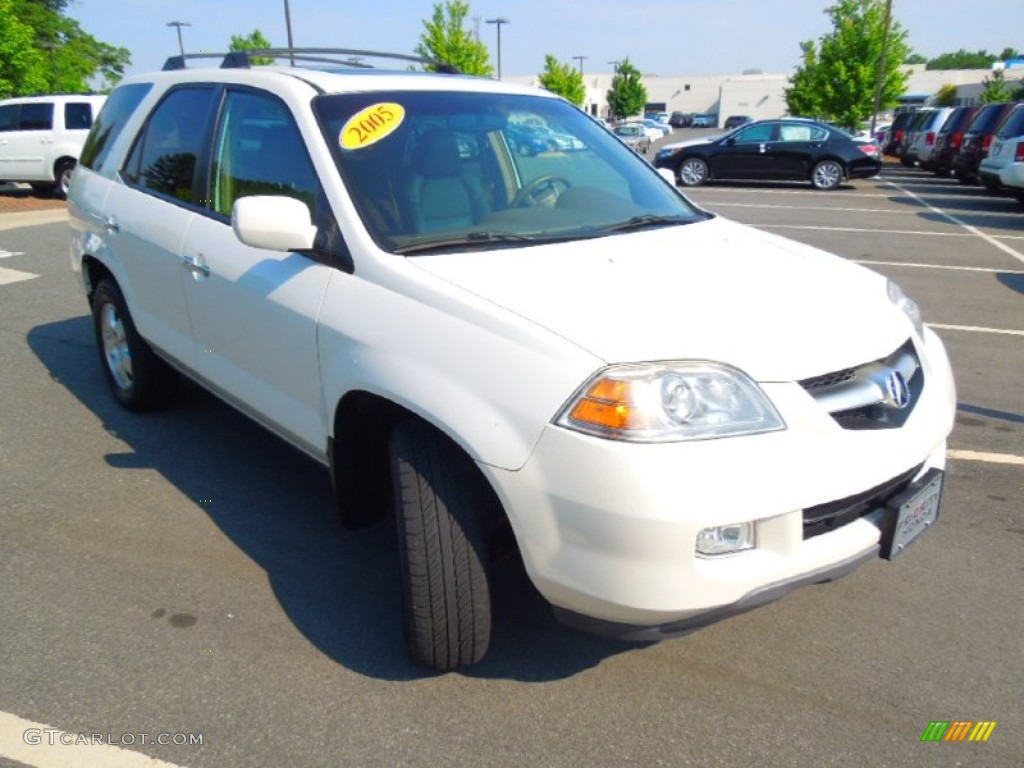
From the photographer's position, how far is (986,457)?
4.30 meters

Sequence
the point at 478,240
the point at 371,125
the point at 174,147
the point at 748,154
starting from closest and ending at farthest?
the point at 478,240, the point at 371,125, the point at 174,147, the point at 748,154

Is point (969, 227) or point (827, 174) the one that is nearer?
point (969, 227)

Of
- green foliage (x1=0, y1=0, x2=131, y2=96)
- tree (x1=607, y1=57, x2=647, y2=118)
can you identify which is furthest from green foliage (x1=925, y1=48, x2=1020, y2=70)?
green foliage (x1=0, y1=0, x2=131, y2=96)

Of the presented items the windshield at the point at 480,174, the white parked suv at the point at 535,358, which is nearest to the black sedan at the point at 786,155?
the windshield at the point at 480,174

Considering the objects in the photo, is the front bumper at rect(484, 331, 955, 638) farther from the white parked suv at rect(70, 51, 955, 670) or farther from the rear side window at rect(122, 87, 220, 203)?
the rear side window at rect(122, 87, 220, 203)

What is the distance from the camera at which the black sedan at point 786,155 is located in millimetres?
18766

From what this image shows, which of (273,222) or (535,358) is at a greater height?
(273,222)

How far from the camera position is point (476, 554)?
2447mm

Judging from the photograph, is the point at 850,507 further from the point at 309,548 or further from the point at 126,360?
the point at 126,360

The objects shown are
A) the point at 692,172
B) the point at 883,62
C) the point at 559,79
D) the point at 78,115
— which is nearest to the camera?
the point at 78,115

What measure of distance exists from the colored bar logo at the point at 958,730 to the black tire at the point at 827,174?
719 inches

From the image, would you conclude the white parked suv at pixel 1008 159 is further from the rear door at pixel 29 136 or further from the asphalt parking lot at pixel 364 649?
the rear door at pixel 29 136

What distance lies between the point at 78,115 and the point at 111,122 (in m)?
12.8

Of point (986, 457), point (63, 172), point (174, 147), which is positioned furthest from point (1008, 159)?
point (63, 172)
